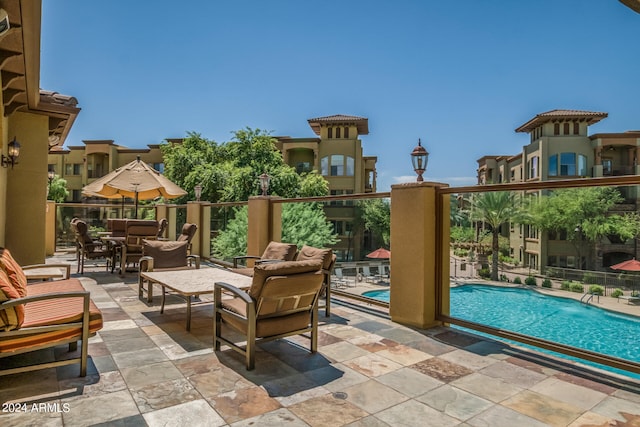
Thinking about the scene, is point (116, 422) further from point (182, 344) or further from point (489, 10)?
point (489, 10)

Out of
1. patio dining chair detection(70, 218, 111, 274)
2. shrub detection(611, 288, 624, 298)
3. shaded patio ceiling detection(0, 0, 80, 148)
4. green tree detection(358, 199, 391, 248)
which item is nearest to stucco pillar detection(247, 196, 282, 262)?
green tree detection(358, 199, 391, 248)

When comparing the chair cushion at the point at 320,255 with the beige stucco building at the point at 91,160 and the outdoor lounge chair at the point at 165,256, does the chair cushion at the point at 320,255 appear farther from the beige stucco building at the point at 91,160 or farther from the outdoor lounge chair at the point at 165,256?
the beige stucco building at the point at 91,160

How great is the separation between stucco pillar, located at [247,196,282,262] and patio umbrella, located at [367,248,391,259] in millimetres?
2388

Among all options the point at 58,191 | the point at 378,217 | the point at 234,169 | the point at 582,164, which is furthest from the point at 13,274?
the point at 58,191

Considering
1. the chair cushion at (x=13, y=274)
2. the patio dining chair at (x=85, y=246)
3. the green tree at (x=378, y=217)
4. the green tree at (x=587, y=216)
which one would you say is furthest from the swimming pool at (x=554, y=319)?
the patio dining chair at (x=85, y=246)

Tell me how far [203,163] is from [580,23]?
926 inches

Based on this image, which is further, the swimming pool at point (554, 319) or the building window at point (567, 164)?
the building window at point (567, 164)

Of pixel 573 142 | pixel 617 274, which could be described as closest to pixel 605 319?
pixel 617 274

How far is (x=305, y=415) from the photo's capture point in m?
2.37

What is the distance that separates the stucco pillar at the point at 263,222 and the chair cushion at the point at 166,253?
1684mm

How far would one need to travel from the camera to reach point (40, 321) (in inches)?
108

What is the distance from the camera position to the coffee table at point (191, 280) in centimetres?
399

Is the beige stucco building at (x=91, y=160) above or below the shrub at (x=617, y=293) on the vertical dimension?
above

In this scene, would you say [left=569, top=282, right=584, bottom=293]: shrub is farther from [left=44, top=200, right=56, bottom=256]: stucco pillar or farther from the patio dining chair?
[left=44, top=200, right=56, bottom=256]: stucco pillar
